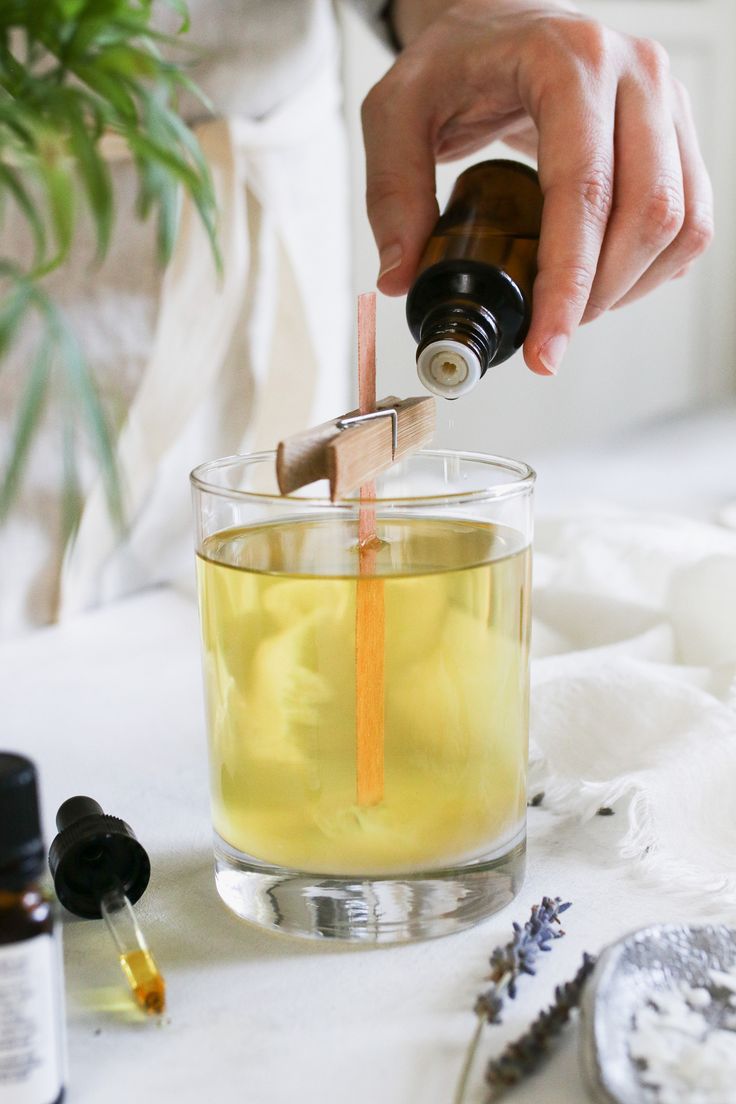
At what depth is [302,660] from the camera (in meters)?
0.48

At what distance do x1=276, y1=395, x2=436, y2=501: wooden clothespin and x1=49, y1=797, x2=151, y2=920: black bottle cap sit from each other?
19 centimetres

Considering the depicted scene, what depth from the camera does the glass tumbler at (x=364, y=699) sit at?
0.48 meters

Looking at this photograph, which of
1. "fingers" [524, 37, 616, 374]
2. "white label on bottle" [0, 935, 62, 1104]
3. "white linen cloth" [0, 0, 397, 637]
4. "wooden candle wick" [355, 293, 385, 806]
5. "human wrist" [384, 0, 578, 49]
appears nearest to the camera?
"white label on bottle" [0, 935, 62, 1104]

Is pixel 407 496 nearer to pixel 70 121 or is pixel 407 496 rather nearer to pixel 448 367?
pixel 448 367

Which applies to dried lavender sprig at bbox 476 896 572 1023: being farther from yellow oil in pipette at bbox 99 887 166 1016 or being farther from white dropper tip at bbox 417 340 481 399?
white dropper tip at bbox 417 340 481 399

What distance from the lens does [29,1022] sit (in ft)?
1.22

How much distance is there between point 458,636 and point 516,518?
2.3 inches

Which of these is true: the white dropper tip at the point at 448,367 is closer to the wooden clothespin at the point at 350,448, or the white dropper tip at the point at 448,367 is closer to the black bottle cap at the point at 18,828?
the wooden clothespin at the point at 350,448

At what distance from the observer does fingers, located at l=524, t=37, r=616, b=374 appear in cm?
59

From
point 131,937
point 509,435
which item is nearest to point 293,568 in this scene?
point 131,937

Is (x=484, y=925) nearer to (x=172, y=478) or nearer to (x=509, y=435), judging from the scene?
(x=172, y=478)

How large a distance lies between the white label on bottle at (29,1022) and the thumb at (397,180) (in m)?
0.44

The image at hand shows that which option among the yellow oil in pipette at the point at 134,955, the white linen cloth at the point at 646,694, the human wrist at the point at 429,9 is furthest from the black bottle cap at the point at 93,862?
the human wrist at the point at 429,9

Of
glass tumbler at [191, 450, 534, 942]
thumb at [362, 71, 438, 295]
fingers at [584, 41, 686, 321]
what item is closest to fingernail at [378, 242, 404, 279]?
thumb at [362, 71, 438, 295]
